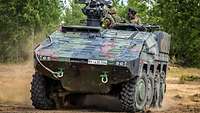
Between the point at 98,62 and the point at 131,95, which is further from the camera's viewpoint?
the point at 131,95

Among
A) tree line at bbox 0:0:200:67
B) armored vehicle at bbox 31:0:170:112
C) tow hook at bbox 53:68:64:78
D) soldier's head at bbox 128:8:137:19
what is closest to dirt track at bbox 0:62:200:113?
armored vehicle at bbox 31:0:170:112

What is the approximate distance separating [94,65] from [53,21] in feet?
91.2

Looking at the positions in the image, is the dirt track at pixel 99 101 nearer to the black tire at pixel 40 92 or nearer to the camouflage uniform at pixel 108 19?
the black tire at pixel 40 92

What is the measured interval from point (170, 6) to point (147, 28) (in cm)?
1503

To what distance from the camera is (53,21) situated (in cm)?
4044

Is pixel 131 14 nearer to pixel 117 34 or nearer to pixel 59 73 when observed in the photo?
pixel 117 34

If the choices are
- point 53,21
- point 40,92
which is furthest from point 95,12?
point 53,21

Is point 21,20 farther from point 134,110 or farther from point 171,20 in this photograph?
point 134,110

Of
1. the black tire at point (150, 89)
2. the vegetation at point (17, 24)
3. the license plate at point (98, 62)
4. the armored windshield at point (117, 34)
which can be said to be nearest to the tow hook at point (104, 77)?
the license plate at point (98, 62)

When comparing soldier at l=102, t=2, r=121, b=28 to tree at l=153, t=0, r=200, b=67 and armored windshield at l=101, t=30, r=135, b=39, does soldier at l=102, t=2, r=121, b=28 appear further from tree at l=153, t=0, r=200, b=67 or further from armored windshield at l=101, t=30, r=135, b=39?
tree at l=153, t=0, r=200, b=67

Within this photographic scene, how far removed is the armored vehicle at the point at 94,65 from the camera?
12.9 m

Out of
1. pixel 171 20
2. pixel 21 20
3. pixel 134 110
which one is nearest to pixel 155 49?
pixel 134 110

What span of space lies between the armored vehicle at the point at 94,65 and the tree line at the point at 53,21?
15.1 meters

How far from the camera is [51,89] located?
14.0 m
